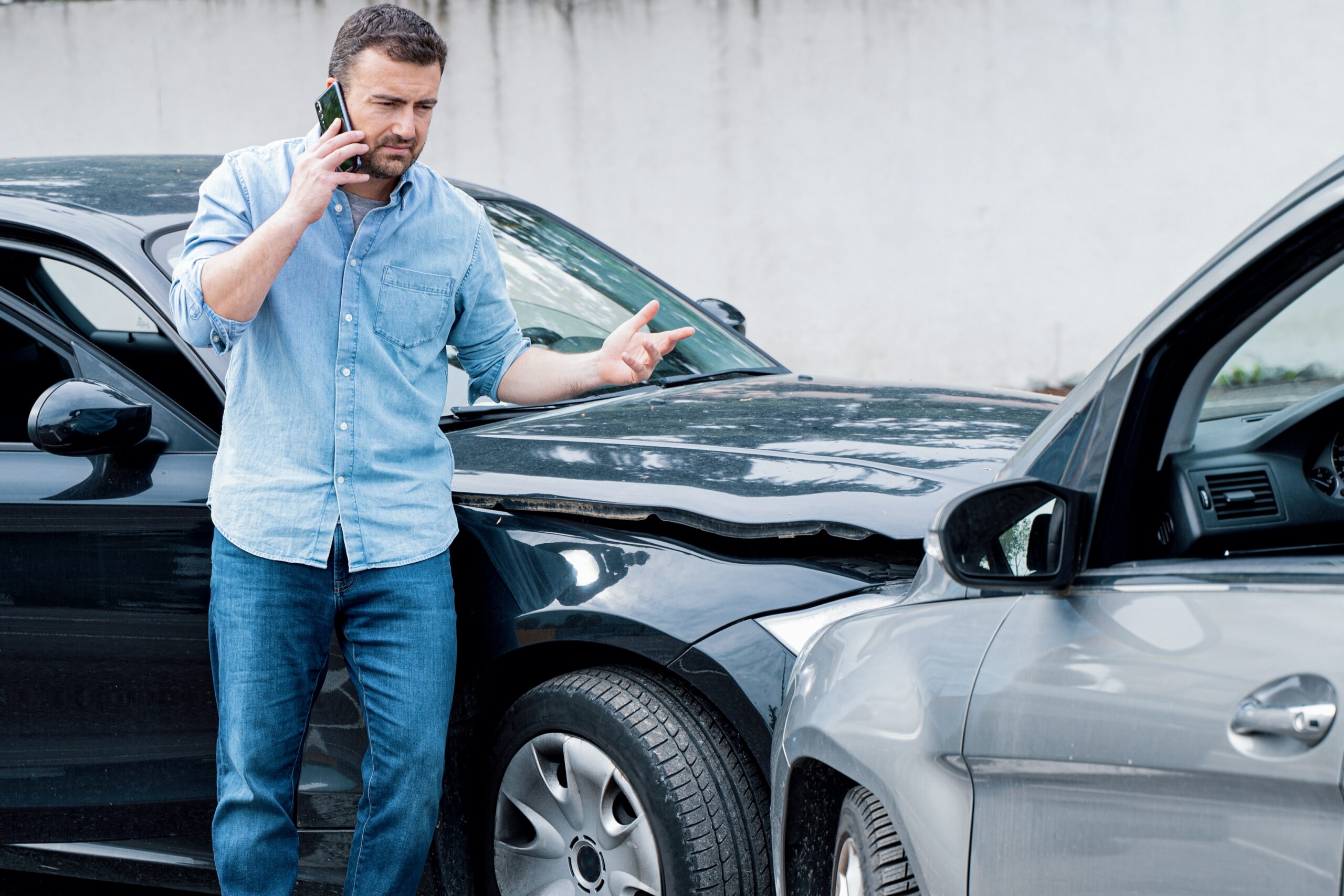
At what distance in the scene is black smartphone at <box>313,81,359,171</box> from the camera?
263 centimetres

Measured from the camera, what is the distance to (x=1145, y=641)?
153cm

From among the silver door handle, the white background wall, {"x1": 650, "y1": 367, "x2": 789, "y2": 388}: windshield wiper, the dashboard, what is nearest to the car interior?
the dashboard

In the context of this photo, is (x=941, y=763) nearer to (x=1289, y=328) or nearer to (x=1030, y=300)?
(x=1289, y=328)

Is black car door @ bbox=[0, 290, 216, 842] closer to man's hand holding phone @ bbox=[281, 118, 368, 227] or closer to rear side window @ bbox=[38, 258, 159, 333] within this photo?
rear side window @ bbox=[38, 258, 159, 333]

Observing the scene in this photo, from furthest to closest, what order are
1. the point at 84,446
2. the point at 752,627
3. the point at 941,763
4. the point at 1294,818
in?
the point at 84,446
the point at 752,627
the point at 941,763
the point at 1294,818

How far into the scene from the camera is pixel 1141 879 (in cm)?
147

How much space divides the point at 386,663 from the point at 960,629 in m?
1.23

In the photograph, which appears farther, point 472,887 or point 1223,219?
point 1223,219

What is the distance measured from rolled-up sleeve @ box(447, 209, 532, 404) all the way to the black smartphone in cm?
34

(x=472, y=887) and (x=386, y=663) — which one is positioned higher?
(x=386, y=663)

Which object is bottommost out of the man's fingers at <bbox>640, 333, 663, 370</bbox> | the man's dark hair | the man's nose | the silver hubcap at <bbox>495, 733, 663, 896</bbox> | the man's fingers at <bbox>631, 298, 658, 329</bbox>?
the silver hubcap at <bbox>495, 733, 663, 896</bbox>

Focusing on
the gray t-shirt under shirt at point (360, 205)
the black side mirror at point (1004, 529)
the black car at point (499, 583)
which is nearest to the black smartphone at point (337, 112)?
the gray t-shirt under shirt at point (360, 205)

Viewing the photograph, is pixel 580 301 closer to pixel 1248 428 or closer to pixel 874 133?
pixel 1248 428

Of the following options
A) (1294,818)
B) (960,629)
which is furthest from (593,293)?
(1294,818)
